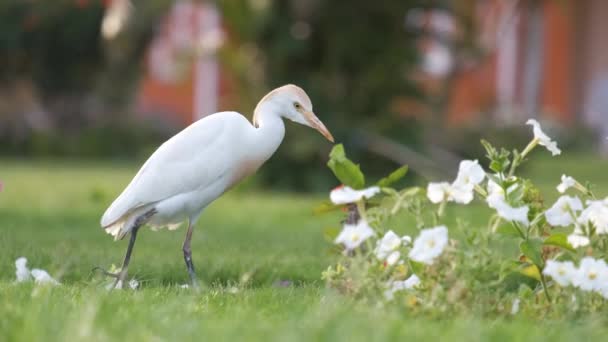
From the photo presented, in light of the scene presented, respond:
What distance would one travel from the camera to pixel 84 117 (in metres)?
23.5

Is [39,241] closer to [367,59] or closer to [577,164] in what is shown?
[367,59]

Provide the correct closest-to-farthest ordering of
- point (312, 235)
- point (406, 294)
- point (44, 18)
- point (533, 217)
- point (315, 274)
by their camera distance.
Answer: point (406, 294)
point (533, 217)
point (315, 274)
point (312, 235)
point (44, 18)

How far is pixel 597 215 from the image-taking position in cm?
349

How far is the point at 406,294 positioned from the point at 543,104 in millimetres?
24186

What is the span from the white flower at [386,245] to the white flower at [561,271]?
48cm

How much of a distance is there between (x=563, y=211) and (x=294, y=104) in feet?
3.98

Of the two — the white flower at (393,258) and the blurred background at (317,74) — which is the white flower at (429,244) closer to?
the white flower at (393,258)

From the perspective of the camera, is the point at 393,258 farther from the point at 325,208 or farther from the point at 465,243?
the point at 325,208

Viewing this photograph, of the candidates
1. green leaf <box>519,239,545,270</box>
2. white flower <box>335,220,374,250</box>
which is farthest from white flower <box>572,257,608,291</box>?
white flower <box>335,220,374,250</box>

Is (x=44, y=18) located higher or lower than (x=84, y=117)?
higher

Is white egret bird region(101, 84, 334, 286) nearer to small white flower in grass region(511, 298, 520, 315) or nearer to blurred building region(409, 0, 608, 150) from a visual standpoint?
small white flower in grass region(511, 298, 520, 315)

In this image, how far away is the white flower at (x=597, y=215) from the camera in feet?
11.4

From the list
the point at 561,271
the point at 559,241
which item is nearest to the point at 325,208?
Result: the point at 559,241

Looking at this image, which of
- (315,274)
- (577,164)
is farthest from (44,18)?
(315,274)
